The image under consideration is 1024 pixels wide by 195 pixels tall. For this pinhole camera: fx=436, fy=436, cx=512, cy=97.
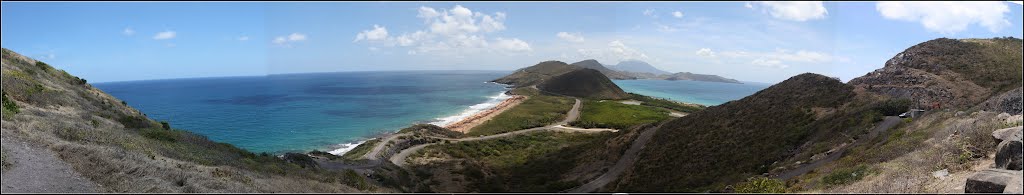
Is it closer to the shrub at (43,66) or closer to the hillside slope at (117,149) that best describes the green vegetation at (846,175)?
the hillside slope at (117,149)

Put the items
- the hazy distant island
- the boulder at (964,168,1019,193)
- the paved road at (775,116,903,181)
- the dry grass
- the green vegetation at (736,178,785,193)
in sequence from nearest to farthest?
the boulder at (964,168,1019,193), the dry grass, the hazy distant island, the green vegetation at (736,178,785,193), the paved road at (775,116,903,181)

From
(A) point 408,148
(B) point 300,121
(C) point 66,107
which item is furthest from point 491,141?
(B) point 300,121

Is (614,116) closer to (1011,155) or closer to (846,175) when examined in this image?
(846,175)

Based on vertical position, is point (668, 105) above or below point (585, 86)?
below

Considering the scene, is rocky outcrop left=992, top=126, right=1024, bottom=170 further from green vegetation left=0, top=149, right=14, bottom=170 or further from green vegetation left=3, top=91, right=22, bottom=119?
green vegetation left=3, top=91, right=22, bottom=119

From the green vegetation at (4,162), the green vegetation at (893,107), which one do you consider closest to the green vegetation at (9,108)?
the green vegetation at (4,162)

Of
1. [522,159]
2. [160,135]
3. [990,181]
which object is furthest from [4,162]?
[522,159]

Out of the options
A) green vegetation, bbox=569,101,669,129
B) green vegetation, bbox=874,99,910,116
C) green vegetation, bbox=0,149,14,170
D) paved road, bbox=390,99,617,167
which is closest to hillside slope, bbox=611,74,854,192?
green vegetation, bbox=874,99,910,116
